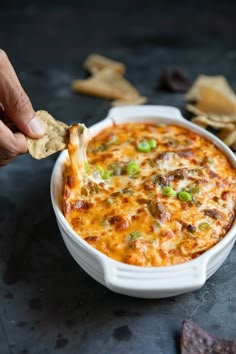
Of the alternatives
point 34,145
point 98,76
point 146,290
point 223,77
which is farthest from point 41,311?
point 223,77

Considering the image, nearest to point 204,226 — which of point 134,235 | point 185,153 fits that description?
point 134,235

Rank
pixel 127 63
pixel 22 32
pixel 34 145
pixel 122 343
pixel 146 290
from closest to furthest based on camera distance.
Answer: pixel 146 290, pixel 122 343, pixel 34 145, pixel 127 63, pixel 22 32

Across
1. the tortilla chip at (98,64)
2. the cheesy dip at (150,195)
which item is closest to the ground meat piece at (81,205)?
the cheesy dip at (150,195)

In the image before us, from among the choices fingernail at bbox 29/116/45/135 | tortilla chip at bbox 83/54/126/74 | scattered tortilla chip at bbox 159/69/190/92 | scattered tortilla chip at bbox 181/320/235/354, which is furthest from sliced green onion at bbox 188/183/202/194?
tortilla chip at bbox 83/54/126/74

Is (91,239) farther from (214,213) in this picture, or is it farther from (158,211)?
(214,213)

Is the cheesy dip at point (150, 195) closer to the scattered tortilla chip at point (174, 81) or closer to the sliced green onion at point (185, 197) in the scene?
the sliced green onion at point (185, 197)

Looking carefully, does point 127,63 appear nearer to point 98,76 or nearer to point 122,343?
point 98,76
